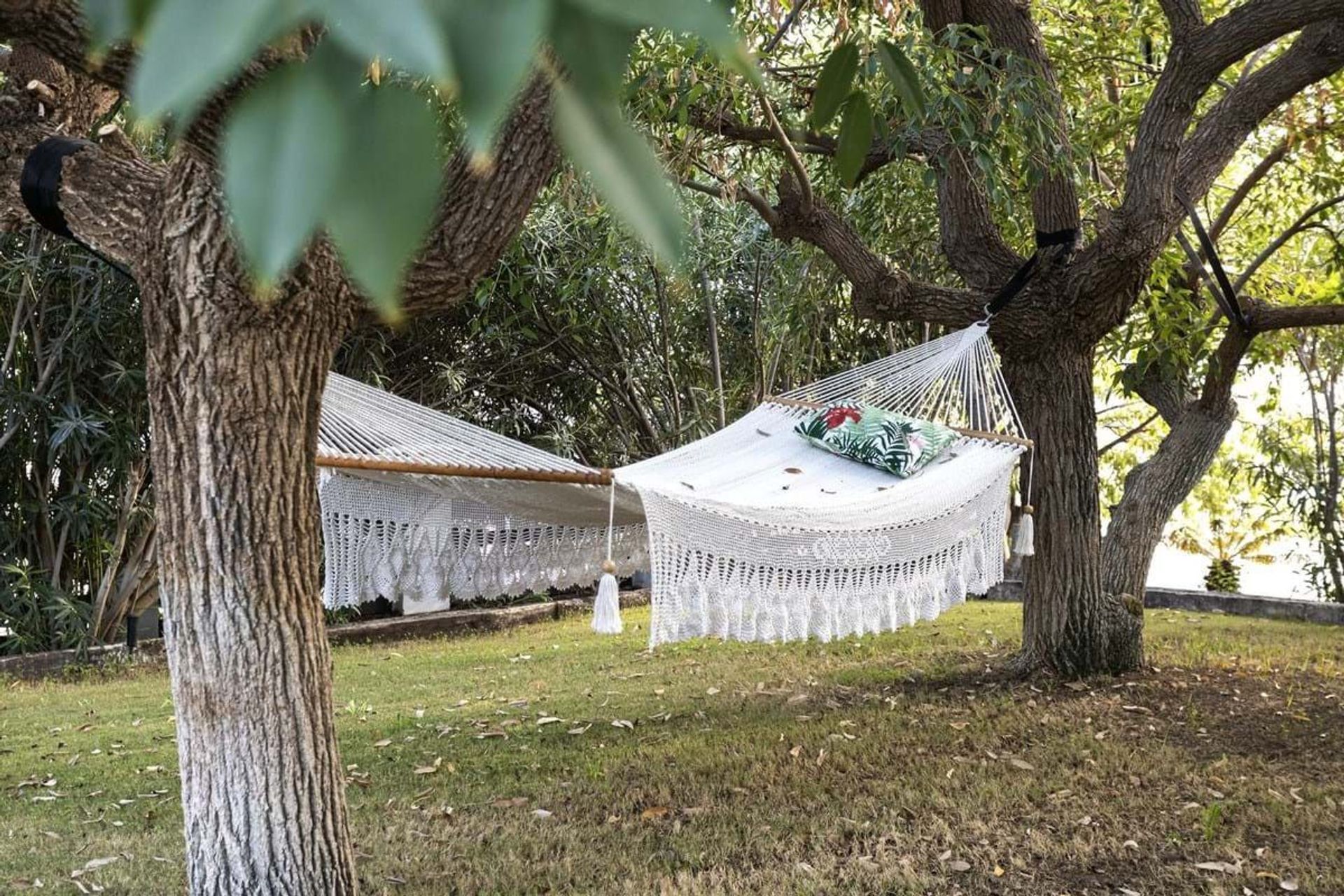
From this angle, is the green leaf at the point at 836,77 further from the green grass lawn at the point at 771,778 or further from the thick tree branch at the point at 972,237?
the thick tree branch at the point at 972,237

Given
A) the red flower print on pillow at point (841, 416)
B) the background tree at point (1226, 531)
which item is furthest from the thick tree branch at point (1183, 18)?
the background tree at point (1226, 531)

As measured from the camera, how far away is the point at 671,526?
8.87ft

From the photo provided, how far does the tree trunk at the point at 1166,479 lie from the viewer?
159 inches

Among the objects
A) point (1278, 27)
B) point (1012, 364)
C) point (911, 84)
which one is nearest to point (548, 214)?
point (1012, 364)

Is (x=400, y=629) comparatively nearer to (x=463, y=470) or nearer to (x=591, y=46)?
(x=463, y=470)

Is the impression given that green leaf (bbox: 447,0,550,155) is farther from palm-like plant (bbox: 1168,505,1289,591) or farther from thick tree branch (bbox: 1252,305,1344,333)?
palm-like plant (bbox: 1168,505,1289,591)

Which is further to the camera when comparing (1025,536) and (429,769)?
(1025,536)

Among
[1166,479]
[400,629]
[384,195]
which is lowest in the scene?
[400,629]

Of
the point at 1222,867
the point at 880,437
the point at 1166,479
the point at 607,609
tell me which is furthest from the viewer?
the point at 1166,479

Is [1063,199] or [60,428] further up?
[1063,199]

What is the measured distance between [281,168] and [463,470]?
2.47 metres

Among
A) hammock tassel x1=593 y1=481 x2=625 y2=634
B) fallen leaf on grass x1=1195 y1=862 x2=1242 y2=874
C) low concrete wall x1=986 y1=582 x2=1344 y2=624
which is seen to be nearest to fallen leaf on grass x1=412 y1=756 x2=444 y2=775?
hammock tassel x1=593 y1=481 x2=625 y2=634

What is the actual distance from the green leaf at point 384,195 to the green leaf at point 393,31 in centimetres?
1

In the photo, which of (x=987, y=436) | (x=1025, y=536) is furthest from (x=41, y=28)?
(x=1025, y=536)
